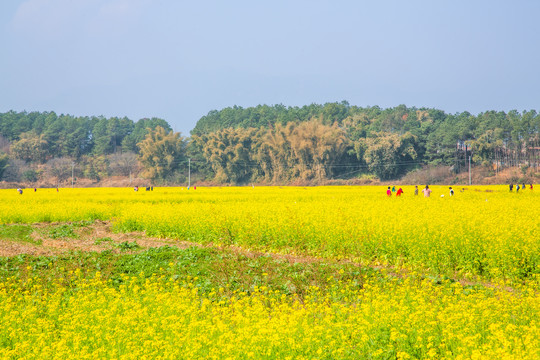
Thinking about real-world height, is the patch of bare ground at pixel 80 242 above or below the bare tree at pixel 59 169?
below

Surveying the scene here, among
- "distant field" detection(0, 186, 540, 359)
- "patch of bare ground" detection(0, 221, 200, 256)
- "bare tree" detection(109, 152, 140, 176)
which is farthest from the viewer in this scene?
"bare tree" detection(109, 152, 140, 176)

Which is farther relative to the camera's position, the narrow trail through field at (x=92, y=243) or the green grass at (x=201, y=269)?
the narrow trail through field at (x=92, y=243)

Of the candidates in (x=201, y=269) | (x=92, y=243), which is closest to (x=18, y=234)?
(x=92, y=243)

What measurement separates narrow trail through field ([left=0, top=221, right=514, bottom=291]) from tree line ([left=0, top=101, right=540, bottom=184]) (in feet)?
191

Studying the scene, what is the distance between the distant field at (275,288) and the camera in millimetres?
5820

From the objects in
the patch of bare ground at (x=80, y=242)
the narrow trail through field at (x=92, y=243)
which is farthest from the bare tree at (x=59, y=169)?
the patch of bare ground at (x=80, y=242)

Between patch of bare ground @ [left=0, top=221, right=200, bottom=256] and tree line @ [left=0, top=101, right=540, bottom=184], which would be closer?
patch of bare ground @ [left=0, top=221, right=200, bottom=256]

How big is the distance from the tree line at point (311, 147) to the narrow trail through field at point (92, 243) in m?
58.3

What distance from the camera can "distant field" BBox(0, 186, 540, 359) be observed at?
5.82 m

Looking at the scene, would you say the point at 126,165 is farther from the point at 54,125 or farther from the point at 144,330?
the point at 144,330

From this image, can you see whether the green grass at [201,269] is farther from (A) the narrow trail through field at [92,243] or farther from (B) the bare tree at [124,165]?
(B) the bare tree at [124,165]

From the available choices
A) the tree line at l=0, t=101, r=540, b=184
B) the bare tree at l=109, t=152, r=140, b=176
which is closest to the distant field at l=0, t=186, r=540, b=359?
the tree line at l=0, t=101, r=540, b=184

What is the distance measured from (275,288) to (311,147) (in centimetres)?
6925

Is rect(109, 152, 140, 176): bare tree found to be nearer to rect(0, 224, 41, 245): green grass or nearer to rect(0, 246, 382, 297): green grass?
rect(0, 224, 41, 245): green grass
